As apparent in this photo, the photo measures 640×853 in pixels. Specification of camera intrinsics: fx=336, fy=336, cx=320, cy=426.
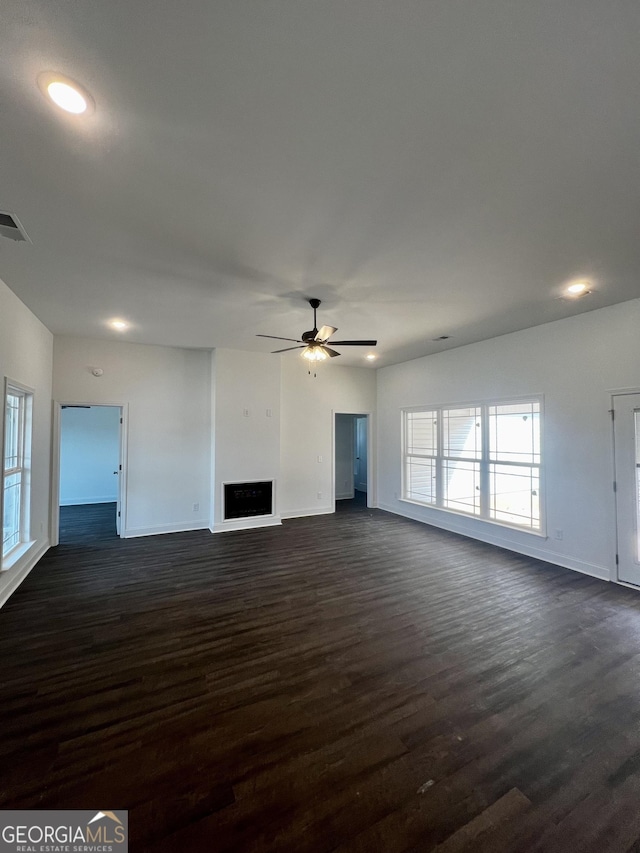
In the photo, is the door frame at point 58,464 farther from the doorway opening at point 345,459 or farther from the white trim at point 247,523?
the doorway opening at point 345,459

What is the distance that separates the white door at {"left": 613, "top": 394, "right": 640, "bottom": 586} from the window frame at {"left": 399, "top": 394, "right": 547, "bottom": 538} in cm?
81

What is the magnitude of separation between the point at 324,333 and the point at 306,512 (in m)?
4.36

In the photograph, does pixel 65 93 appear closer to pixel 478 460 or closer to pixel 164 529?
pixel 164 529

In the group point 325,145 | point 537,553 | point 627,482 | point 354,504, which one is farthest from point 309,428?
point 325,145

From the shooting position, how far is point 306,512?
6.91m

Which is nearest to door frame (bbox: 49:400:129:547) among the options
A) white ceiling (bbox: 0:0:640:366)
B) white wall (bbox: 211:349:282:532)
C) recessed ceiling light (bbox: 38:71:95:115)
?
white wall (bbox: 211:349:282:532)

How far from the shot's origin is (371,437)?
7.71 meters

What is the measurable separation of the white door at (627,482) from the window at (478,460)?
2.94ft

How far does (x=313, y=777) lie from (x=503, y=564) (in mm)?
3642

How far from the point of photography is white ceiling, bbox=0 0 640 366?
1215mm

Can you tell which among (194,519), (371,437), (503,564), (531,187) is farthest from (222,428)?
(531,187)

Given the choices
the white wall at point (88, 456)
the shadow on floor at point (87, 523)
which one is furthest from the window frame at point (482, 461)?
the white wall at point (88, 456)

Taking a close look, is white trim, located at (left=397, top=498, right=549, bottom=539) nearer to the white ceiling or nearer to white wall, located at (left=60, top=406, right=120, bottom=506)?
the white ceiling

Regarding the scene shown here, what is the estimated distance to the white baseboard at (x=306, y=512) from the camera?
6747 millimetres
